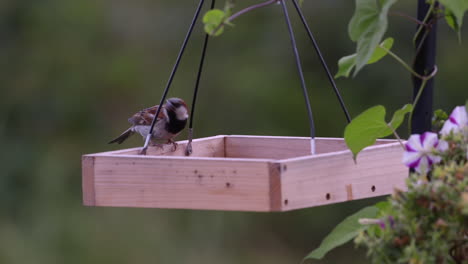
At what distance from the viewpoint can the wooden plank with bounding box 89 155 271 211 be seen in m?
1.86

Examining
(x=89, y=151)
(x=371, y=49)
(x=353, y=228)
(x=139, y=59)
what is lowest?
(x=353, y=228)

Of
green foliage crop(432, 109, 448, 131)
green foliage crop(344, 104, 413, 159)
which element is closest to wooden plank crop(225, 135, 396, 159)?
green foliage crop(432, 109, 448, 131)

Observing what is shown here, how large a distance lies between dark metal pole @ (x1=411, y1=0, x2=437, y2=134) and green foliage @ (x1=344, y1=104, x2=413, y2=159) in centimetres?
10

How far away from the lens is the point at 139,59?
6520mm

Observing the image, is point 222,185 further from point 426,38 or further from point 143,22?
point 143,22

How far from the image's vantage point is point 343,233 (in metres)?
1.67

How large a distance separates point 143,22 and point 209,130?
3.44 feet

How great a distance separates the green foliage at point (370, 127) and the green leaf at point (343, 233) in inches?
5.1

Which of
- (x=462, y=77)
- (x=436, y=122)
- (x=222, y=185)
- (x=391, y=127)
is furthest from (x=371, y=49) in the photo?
(x=462, y=77)

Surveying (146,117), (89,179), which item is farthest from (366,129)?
(146,117)

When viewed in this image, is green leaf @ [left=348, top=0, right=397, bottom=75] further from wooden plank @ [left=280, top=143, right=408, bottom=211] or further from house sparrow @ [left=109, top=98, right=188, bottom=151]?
house sparrow @ [left=109, top=98, right=188, bottom=151]

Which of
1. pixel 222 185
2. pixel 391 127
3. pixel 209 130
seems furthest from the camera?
pixel 209 130

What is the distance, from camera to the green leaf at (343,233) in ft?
5.33

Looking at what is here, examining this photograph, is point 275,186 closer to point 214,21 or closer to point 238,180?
point 238,180
